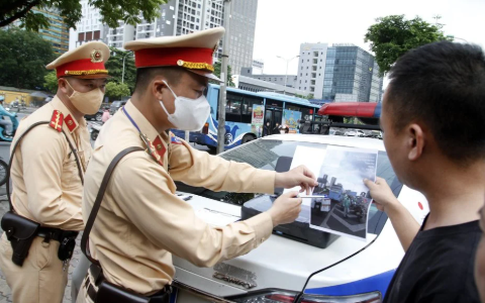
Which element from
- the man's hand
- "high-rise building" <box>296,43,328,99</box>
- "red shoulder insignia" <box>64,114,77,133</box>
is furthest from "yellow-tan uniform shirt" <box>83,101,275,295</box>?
"high-rise building" <box>296,43,328,99</box>

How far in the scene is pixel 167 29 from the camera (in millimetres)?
96562

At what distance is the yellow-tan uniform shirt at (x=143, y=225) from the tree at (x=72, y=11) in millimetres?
6932

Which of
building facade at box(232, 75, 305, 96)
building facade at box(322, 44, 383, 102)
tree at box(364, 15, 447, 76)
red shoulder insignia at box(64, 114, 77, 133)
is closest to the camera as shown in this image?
red shoulder insignia at box(64, 114, 77, 133)

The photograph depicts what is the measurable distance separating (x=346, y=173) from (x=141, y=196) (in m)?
0.82

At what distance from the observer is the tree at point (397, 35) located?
20.3m

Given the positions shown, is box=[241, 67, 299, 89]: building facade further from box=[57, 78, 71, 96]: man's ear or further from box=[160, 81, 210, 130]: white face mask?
box=[160, 81, 210, 130]: white face mask

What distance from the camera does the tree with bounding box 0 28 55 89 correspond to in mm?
54438

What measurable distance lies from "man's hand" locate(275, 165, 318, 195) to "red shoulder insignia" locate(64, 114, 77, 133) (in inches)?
52.4

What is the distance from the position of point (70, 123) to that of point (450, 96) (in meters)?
2.00

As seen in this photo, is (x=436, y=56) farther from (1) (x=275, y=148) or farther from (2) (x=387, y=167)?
(1) (x=275, y=148)

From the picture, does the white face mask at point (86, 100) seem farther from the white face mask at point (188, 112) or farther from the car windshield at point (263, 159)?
the white face mask at point (188, 112)

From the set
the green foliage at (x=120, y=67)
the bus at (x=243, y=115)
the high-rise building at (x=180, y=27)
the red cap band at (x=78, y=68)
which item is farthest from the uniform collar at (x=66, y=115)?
the high-rise building at (x=180, y=27)

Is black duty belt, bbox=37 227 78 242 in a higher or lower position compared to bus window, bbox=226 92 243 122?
lower

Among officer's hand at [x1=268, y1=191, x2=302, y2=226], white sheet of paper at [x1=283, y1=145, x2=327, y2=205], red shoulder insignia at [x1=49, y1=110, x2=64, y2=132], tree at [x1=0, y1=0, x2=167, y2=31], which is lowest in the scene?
officer's hand at [x1=268, y1=191, x2=302, y2=226]
